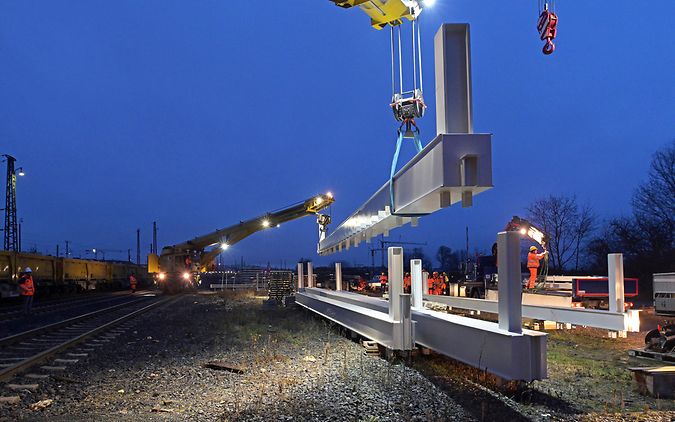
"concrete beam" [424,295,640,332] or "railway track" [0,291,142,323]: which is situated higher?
"concrete beam" [424,295,640,332]

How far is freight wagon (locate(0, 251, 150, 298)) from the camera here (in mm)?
25703

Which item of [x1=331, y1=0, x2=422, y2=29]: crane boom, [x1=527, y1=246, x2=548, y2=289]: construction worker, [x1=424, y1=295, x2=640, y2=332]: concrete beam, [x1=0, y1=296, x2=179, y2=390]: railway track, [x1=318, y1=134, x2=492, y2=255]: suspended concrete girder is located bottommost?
[x1=0, y1=296, x2=179, y2=390]: railway track

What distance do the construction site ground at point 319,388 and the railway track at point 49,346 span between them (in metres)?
0.40

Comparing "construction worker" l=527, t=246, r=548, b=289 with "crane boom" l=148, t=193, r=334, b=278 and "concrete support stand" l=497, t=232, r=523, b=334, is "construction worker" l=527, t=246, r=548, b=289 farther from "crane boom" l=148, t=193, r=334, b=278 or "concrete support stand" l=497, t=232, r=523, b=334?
"crane boom" l=148, t=193, r=334, b=278

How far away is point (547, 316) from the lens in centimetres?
1119

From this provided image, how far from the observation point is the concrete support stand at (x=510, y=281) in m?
5.26

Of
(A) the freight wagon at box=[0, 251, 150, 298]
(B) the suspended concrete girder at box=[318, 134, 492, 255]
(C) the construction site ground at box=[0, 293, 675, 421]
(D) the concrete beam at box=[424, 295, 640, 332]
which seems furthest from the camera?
(A) the freight wagon at box=[0, 251, 150, 298]

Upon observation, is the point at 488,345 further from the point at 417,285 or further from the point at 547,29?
the point at 547,29

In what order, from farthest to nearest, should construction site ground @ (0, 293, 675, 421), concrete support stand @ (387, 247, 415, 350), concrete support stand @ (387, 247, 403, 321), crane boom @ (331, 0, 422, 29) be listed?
crane boom @ (331, 0, 422, 29) → concrete support stand @ (387, 247, 403, 321) → concrete support stand @ (387, 247, 415, 350) → construction site ground @ (0, 293, 675, 421)

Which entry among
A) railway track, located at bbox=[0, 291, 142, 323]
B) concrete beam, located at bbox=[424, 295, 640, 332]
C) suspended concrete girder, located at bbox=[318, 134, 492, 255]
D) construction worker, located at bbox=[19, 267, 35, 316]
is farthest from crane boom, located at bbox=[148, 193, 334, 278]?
suspended concrete girder, located at bbox=[318, 134, 492, 255]

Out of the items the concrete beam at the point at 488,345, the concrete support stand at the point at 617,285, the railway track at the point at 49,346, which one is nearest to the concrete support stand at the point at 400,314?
the concrete beam at the point at 488,345

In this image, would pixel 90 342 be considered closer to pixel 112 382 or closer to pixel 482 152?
pixel 112 382

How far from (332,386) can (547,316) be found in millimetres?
6170

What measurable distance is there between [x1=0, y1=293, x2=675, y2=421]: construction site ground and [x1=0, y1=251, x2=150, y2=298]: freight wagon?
717 inches
